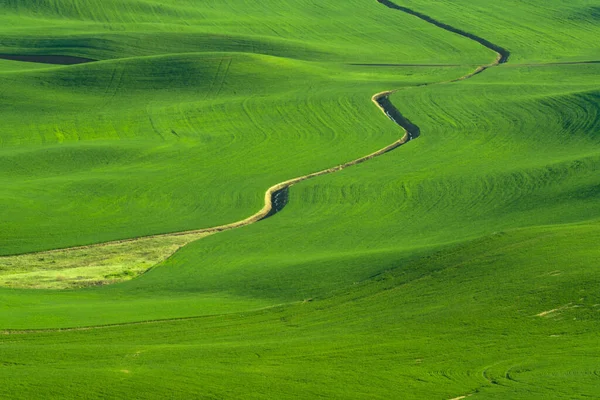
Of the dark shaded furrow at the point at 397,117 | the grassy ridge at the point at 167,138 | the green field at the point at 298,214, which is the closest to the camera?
the green field at the point at 298,214

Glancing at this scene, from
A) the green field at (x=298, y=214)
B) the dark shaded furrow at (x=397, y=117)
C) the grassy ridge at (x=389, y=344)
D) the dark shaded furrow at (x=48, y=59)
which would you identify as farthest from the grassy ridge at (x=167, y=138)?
the grassy ridge at (x=389, y=344)

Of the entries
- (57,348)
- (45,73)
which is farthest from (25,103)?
(57,348)

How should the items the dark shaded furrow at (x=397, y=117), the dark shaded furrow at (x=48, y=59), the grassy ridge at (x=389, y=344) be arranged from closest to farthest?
the grassy ridge at (x=389, y=344) < the dark shaded furrow at (x=397, y=117) < the dark shaded furrow at (x=48, y=59)

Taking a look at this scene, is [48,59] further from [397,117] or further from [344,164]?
[344,164]

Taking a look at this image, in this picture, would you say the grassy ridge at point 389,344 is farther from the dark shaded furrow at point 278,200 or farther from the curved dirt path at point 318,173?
the dark shaded furrow at point 278,200

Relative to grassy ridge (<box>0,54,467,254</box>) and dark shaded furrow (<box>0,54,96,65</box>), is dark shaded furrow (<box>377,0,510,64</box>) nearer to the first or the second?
grassy ridge (<box>0,54,467,254</box>)

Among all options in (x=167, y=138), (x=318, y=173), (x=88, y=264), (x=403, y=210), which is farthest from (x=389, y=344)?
(x=167, y=138)

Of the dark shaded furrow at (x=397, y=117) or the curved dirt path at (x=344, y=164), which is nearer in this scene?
the curved dirt path at (x=344, y=164)

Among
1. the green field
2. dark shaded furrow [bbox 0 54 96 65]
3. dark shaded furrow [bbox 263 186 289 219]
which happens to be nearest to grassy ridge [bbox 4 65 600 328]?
the green field

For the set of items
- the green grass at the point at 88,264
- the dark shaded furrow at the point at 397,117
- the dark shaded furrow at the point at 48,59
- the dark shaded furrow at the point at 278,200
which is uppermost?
the dark shaded furrow at the point at 48,59
